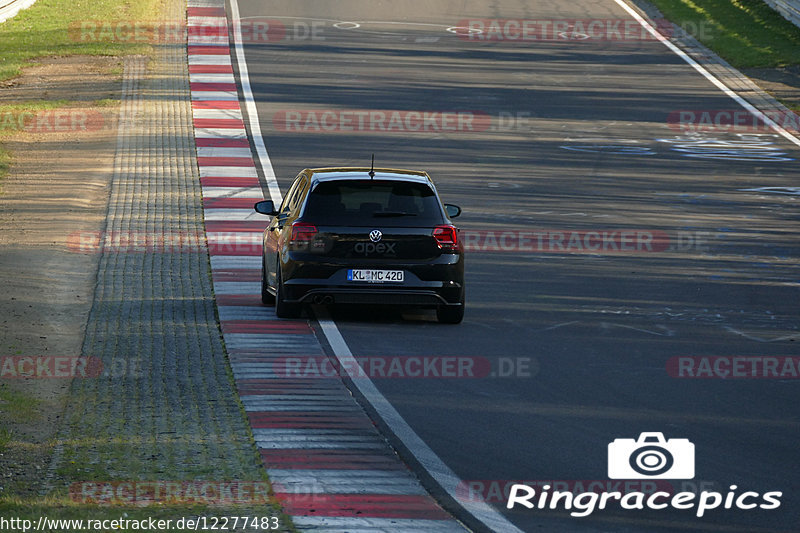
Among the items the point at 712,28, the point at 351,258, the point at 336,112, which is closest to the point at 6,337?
the point at 351,258

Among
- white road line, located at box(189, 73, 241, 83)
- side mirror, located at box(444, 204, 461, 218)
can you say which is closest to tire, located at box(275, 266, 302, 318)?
side mirror, located at box(444, 204, 461, 218)

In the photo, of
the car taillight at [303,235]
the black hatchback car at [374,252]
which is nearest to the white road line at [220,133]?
the black hatchback car at [374,252]

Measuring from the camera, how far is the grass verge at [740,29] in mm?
38944

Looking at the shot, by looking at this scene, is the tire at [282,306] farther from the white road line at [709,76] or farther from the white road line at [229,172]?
the white road line at [709,76]

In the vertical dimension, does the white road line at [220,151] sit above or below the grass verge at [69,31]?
below

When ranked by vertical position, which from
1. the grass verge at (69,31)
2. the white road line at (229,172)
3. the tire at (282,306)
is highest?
the grass verge at (69,31)

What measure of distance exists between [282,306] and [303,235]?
0.83 m

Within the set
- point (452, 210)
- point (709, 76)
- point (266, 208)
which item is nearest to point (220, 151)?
point (266, 208)

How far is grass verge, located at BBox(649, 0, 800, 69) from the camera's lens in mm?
38944

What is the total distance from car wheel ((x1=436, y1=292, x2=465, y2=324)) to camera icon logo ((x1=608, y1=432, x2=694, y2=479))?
460 cm

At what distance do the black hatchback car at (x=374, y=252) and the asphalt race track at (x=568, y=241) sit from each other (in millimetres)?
404

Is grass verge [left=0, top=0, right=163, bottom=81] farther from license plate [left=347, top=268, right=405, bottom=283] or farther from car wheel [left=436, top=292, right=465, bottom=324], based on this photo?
car wheel [left=436, top=292, right=465, bottom=324]

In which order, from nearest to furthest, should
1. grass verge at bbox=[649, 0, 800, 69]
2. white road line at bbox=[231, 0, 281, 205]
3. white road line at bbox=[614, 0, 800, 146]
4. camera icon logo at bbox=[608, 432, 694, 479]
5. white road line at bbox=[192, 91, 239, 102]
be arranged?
camera icon logo at bbox=[608, 432, 694, 479] → white road line at bbox=[231, 0, 281, 205] → white road line at bbox=[614, 0, 800, 146] → white road line at bbox=[192, 91, 239, 102] → grass verge at bbox=[649, 0, 800, 69]

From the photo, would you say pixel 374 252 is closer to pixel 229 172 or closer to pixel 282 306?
pixel 282 306
